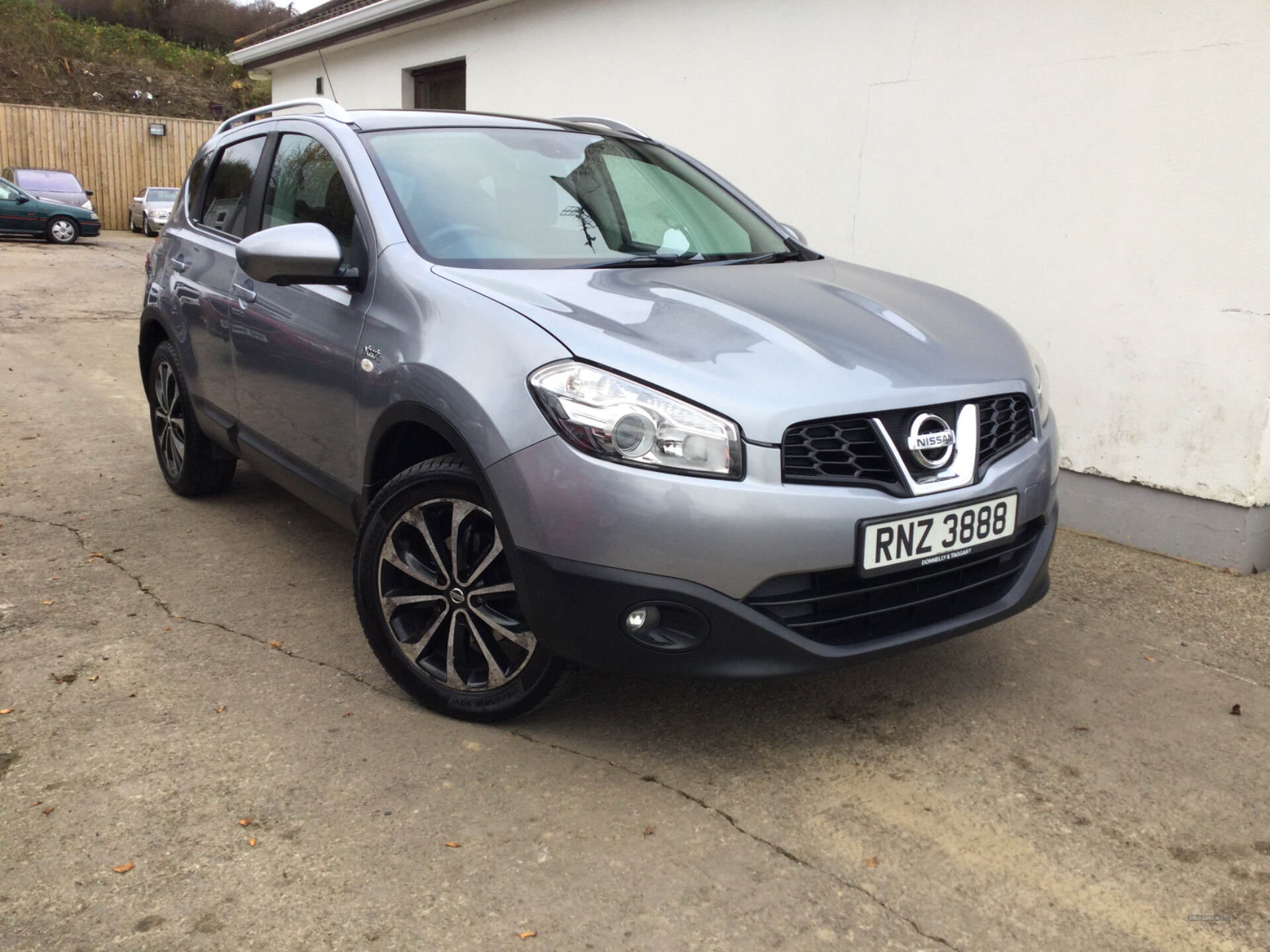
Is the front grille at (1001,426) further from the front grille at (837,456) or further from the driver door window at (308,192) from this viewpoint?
the driver door window at (308,192)

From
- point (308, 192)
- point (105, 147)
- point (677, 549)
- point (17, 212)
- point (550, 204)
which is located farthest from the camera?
point (105, 147)

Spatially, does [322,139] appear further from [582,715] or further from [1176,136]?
[1176,136]

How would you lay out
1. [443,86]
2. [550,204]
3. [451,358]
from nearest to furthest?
[451,358] → [550,204] → [443,86]

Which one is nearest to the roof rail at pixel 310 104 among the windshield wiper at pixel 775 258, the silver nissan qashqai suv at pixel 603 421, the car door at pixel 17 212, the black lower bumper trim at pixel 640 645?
the silver nissan qashqai suv at pixel 603 421

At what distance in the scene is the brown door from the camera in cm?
1011

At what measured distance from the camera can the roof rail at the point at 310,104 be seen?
371 centimetres

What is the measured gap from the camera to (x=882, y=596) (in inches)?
103

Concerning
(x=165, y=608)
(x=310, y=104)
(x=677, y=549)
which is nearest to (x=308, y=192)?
(x=310, y=104)

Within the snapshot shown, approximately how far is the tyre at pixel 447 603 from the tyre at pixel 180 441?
83.0 inches

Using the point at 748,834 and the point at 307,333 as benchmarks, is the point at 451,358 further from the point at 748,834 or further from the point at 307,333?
the point at 748,834

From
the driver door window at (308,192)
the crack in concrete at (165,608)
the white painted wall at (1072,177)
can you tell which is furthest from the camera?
the white painted wall at (1072,177)

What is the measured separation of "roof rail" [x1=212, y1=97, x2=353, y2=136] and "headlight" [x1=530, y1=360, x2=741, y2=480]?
177 cm

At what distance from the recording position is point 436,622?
9.67ft

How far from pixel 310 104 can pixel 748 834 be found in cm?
312
